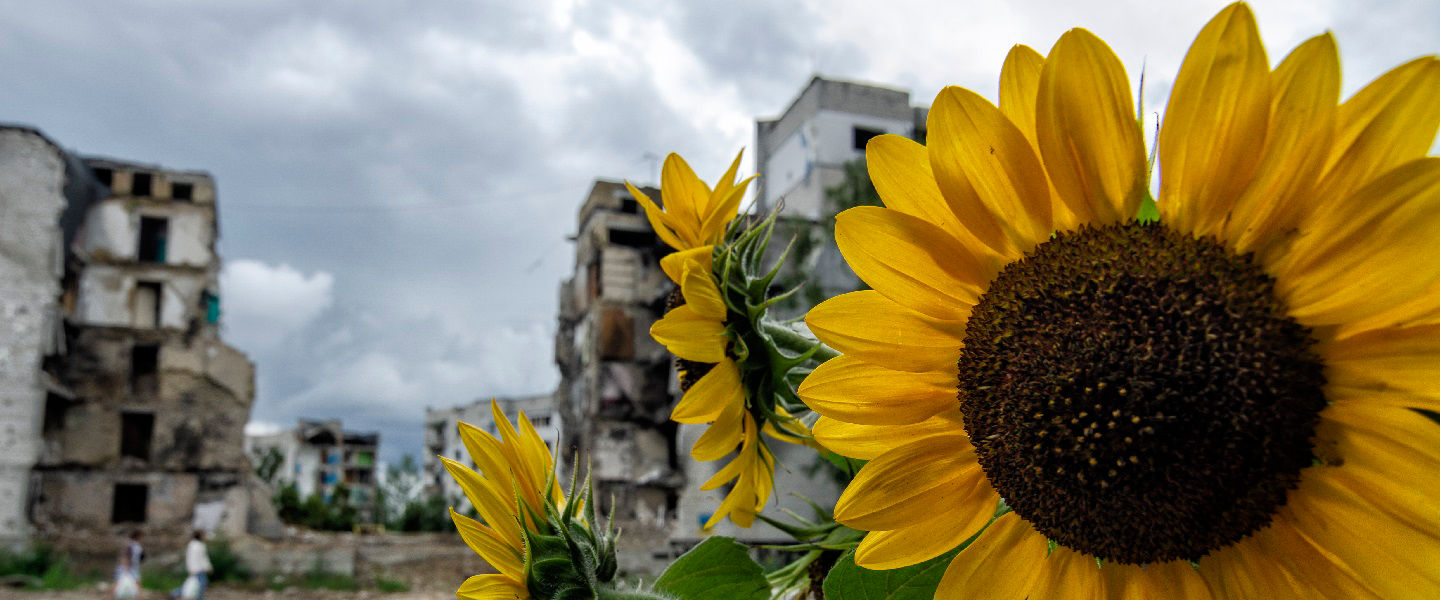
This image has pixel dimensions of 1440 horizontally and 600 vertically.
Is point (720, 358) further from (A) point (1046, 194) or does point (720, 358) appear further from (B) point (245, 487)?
(B) point (245, 487)

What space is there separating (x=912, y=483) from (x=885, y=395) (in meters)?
0.05

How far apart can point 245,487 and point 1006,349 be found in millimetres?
24821

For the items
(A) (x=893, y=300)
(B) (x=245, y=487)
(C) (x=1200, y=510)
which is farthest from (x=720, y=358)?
(B) (x=245, y=487)

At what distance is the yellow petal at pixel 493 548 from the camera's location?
690mm

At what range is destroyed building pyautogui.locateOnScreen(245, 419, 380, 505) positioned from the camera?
2122 inches

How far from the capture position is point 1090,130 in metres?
0.46

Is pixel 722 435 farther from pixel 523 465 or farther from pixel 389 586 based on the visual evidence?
pixel 389 586

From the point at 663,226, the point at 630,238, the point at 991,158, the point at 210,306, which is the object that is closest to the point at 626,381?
the point at 630,238

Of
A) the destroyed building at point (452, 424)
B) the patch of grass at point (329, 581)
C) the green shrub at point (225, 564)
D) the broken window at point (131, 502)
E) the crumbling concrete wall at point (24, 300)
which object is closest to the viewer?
the crumbling concrete wall at point (24, 300)

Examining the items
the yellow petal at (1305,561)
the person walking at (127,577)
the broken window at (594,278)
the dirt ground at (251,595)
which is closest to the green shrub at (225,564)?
the dirt ground at (251,595)

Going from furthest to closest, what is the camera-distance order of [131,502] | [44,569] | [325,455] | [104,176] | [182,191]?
[325,455], [182,191], [104,176], [131,502], [44,569]

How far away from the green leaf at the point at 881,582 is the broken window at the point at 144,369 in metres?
24.5

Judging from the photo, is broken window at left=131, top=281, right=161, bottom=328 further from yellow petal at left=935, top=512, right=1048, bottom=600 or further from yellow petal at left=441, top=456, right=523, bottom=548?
yellow petal at left=935, top=512, right=1048, bottom=600

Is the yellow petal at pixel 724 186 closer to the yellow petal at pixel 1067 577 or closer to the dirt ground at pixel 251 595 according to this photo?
the yellow petal at pixel 1067 577
